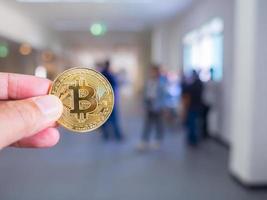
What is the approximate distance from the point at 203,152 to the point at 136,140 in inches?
56.2

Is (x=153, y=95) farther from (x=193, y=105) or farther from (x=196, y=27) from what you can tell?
(x=196, y=27)

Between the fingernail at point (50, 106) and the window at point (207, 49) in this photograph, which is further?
the window at point (207, 49)

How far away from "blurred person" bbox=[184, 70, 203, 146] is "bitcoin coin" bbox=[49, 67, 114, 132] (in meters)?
5.10

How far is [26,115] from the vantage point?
0.90m

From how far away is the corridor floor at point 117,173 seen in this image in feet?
12.0

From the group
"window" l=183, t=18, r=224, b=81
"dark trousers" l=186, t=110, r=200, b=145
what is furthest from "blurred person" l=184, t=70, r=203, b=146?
"window" l=183, t=18, r=224, b=81

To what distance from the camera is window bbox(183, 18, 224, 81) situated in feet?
22.0

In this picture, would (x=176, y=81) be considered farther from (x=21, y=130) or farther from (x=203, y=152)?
(x=21, y=130)

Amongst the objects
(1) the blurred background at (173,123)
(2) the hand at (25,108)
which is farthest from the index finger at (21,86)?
(1) the blurred background at (173,123)

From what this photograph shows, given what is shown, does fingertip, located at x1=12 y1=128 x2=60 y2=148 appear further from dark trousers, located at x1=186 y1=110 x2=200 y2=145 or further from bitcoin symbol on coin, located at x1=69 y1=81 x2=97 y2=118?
dark trousers, located at x1=186 y1=110 x2=200 y2=145

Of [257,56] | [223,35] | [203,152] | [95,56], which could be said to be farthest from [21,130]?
[95,56]

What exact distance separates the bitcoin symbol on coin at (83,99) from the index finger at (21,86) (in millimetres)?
95

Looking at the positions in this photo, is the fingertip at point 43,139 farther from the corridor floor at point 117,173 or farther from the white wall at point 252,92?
the white wall at point 252,92

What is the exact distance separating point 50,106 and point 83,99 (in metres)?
0.08
